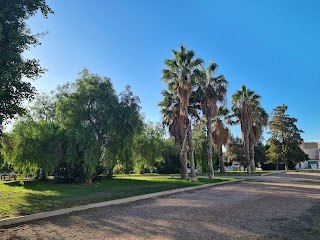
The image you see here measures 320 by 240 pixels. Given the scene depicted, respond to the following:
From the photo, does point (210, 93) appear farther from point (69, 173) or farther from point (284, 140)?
point (284, 140)

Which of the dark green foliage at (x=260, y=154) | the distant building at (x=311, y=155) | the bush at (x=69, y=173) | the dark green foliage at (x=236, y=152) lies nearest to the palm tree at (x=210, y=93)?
the bush at (x=69, y=173)

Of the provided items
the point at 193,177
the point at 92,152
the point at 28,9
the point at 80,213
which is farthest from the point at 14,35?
the point at 193,177

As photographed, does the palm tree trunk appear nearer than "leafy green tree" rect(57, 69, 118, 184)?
No

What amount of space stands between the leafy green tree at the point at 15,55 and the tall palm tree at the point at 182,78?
16245 millimetres

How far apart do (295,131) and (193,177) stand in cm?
4290

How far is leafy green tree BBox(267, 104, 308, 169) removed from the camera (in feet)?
192

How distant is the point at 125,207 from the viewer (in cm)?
1200

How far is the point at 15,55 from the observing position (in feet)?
29.1

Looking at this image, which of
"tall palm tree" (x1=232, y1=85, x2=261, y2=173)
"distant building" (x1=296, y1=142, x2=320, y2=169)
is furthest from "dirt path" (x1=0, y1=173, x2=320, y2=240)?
"distant building" (x1=296, y1=142, x2=320, y2=169)

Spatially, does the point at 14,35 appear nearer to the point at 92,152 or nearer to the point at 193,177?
the point at 92,152

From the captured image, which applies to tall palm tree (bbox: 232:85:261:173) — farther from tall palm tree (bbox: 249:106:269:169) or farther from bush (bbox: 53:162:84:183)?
bush (bbox: 53:162:84:183)

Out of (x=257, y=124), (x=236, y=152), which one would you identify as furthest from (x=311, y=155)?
(x=257, y=124)

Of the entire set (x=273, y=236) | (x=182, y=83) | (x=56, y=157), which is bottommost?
(x=273, y=236)

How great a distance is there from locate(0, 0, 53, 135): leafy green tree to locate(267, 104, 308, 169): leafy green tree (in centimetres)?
5583
